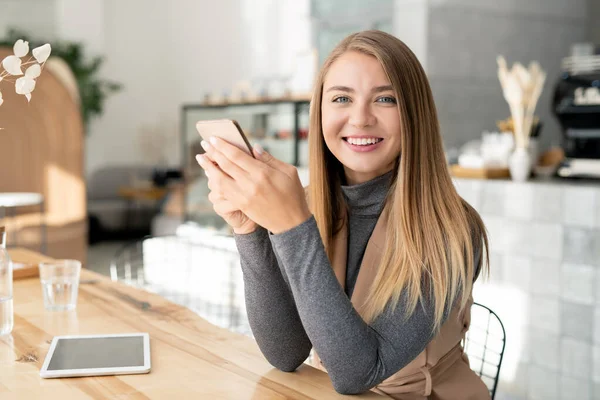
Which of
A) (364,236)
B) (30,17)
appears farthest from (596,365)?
(30,17)

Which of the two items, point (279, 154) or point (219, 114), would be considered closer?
point (279, 154)

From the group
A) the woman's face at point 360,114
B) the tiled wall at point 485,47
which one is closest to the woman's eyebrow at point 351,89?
the woman's face at point 360,114

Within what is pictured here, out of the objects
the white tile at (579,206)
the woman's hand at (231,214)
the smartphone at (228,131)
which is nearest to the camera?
the smartphone at (228,131)

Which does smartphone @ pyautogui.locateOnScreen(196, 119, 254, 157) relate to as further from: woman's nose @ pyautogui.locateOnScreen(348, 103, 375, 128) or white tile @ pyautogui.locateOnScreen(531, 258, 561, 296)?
white tile @ pyautogui.locateOnScreen(531, 258, 561, 296)

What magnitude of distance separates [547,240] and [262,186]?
2080 mm

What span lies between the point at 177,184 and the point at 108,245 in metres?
1.08

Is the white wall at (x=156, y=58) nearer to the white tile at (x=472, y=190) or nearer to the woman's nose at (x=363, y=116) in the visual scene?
the white tile at (x=472, y=190)

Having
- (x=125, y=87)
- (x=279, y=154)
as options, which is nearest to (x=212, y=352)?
(x=279, y=154)

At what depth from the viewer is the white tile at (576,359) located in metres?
2.72

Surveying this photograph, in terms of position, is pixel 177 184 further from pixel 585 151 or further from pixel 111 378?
pixel 111 378

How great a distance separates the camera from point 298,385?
117 centimetres

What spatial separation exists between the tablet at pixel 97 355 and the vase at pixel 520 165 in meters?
2.15

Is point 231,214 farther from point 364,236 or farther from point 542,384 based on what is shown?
point 542,384

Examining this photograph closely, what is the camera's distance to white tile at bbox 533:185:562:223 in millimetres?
2797
